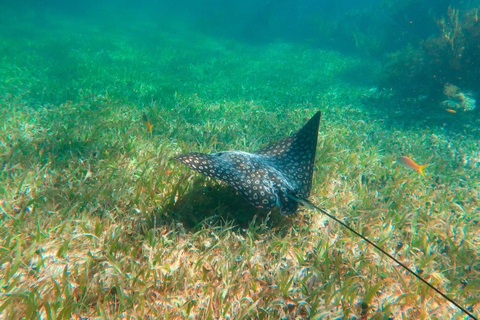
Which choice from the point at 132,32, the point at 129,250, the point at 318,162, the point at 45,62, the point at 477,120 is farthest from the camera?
the point at 132,32

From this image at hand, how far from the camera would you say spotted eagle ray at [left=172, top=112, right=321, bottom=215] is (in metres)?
2.45

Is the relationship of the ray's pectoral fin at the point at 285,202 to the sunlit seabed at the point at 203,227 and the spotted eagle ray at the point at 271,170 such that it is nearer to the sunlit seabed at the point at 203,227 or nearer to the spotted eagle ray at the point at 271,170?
the spotted eagle ray at the point at 271,170

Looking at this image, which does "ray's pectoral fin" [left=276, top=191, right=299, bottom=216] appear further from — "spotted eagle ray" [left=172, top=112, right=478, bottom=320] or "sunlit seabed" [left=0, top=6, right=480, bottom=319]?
"sunlit seabed" [left=0, top=6, right=480, bottom=319]

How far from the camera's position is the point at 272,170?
2834 millimetres

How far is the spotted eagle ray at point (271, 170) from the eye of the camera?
8.05 feet

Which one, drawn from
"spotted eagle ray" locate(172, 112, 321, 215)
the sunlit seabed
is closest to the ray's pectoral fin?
"spotted eagle ray" locate(172, 112, 321, 215)

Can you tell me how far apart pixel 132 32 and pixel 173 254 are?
93.9 feet

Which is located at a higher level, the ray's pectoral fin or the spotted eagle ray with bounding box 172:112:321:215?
the spotted eagle ray with bounding box 172:112:321:215

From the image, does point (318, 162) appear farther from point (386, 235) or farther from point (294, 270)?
point (294, 270)

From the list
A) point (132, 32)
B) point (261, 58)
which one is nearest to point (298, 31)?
point (261, 58)

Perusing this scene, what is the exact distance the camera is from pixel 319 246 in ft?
8.27

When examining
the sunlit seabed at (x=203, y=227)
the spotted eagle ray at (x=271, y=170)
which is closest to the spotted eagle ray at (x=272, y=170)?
the spotted eagle ray at (x=271, y=170)

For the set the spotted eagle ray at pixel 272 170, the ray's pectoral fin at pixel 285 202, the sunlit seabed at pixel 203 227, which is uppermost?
the spotted eagle ray at pixel 272 170

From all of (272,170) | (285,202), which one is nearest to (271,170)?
(272,170)
